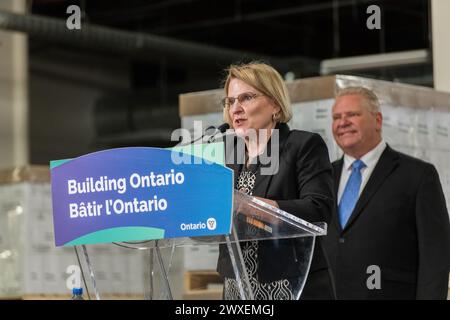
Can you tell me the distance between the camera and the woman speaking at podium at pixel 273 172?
2420 millimetres

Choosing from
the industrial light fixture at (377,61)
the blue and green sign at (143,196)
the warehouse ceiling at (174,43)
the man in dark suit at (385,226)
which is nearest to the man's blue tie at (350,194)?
the man in dark suit at (385,226)

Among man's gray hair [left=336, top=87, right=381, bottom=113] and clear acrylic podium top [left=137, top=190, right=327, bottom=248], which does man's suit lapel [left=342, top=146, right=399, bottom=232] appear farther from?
clear acrylic podium top [left=137, top=190, right=327, bottom=248]

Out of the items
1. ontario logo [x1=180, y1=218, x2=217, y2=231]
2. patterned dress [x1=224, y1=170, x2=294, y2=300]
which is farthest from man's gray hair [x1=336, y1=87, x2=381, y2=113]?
Result: ontario logo [x1=180, y1=218, x2=217, y2=231]

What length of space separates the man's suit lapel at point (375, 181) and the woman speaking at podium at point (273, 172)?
0.89 m

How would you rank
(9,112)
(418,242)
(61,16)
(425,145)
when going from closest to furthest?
(418,242), (425,145), (9,112), (61,16)

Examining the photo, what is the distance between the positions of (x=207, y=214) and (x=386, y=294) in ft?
4.46

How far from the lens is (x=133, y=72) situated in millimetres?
12211

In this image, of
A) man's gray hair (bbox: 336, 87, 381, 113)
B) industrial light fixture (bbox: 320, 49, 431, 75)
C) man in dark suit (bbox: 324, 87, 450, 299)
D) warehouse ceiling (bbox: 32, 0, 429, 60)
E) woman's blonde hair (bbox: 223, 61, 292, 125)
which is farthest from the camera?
warehouse ceiling (bbox: 32, 0, 429, 60)

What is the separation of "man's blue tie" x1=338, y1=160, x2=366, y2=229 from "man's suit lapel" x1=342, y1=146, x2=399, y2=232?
3 cm

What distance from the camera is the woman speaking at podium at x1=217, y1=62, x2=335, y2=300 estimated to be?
2420 mm

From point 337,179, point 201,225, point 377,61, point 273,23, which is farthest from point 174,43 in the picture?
point 201,225

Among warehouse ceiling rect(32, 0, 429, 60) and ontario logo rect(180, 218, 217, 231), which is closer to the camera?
ontario logo rect(180, 218, 217, 231)

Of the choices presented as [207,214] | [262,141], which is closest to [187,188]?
[207,214]

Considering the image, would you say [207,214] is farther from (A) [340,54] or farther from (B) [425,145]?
(A) [340,54]
